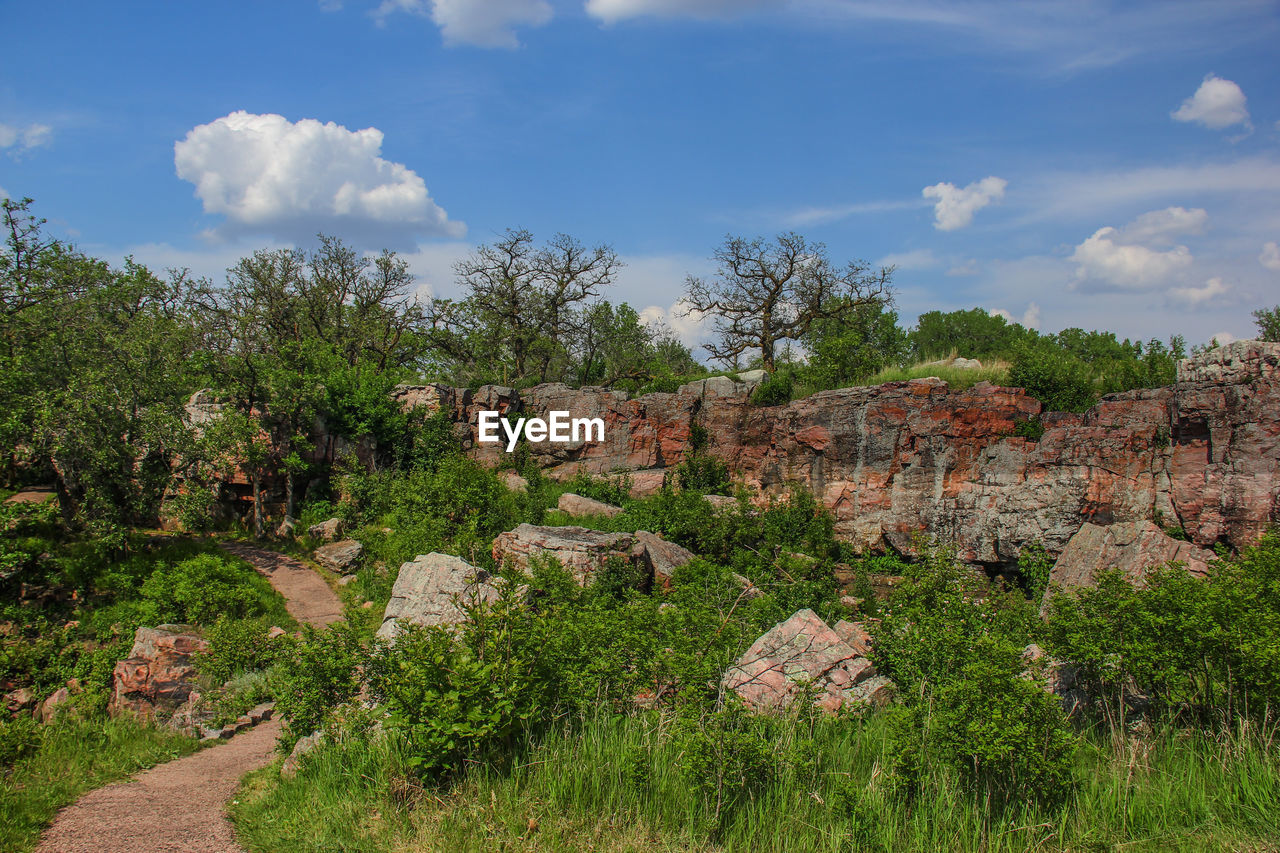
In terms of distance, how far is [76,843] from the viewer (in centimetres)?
566

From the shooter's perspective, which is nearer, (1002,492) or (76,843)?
(76,843)

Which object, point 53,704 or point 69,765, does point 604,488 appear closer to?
point 53,704

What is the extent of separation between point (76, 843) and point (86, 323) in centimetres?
1372

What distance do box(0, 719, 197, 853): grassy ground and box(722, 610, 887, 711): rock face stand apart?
20.4 feet

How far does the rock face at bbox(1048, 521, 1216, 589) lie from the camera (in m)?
12.2

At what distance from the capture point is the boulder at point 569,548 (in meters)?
13.9

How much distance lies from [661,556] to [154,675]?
920cm

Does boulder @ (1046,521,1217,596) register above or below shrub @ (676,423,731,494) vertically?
below

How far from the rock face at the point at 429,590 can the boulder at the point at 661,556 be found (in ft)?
17.7

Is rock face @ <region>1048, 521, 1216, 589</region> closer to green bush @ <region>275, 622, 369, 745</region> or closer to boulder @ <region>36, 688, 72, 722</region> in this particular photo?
green bush @ <region>275, 622, 369, 745</region>

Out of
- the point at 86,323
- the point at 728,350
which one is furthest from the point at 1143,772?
the point at 728,350

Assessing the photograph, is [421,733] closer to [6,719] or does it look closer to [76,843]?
[76,843]

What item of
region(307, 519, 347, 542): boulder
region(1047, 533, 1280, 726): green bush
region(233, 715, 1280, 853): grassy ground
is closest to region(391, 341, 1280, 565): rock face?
region(307, 519, 347, 542): boulder

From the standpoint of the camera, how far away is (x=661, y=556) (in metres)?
15.5
